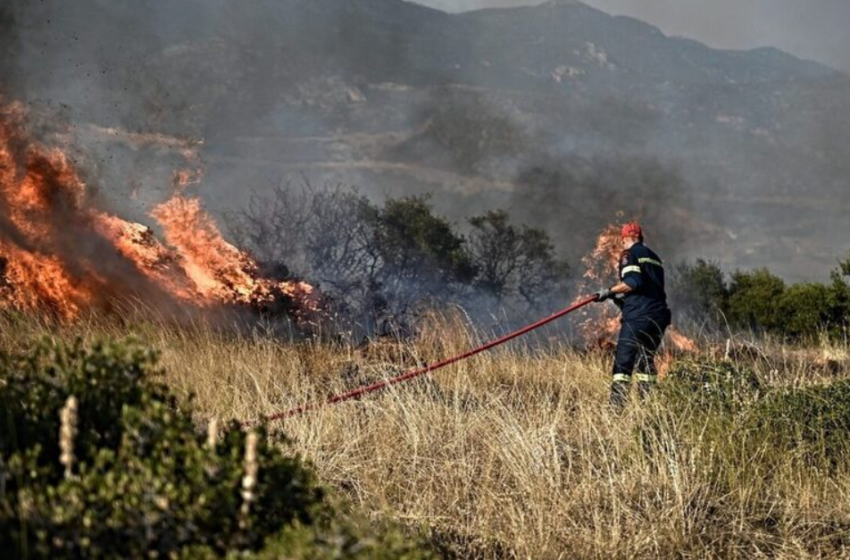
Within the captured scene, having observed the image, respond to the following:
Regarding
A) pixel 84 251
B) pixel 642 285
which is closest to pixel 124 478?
pixel 642 285

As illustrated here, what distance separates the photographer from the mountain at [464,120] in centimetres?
4603

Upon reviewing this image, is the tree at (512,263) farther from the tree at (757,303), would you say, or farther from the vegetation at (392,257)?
the tree at (757,303)

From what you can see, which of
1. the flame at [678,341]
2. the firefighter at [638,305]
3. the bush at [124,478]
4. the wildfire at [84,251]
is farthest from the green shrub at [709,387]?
the flame at [678,341]

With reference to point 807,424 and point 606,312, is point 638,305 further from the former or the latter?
point 606,312

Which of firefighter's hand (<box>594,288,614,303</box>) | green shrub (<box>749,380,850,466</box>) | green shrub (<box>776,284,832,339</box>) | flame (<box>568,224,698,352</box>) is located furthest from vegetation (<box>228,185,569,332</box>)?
green shrub (<box>749,380,850,466</box>)

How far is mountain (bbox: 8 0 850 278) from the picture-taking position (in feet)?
151

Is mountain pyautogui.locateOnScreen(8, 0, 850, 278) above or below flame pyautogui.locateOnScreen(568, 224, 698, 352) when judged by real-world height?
above

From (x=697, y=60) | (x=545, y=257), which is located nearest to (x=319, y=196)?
(x=545, y=257)

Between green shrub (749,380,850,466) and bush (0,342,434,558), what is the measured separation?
4.10 m

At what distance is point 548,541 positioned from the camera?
4.28 meters

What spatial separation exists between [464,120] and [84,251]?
201 ft

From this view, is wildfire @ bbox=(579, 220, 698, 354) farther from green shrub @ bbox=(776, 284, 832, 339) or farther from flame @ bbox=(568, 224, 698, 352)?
green shrub @ bbox=(776, 284, 832, 339)

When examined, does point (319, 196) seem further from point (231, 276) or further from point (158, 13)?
point (158, 13)

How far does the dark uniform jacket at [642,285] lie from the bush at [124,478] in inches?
224
